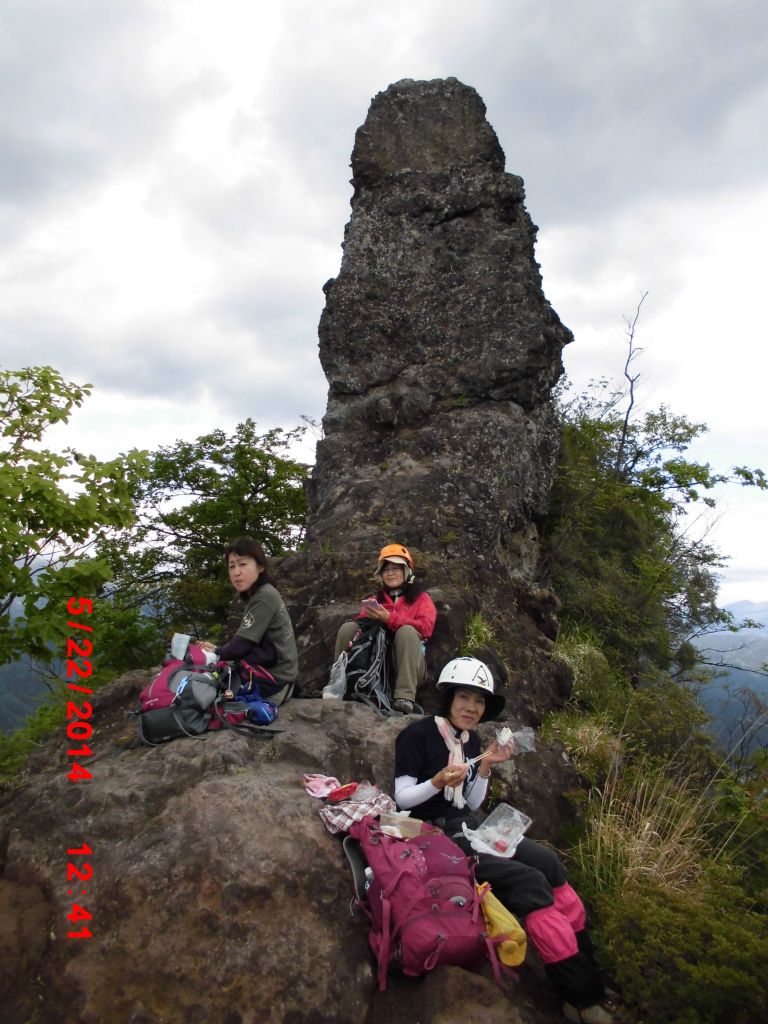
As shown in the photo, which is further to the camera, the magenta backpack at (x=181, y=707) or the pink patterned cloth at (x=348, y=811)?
the magenta backpack at (x=181, y=707)

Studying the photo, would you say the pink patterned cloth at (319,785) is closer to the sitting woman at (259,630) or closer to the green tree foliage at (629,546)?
the sitting woman at (259,630)

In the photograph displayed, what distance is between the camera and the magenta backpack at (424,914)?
375cm

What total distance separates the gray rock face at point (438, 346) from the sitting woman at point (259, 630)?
14.2 ft

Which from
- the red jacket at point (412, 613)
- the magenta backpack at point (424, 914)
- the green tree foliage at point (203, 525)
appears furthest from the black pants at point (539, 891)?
the green tree foliage at point (203, 525)

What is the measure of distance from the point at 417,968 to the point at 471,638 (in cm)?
486

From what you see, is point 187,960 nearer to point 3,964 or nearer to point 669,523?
point 3,964

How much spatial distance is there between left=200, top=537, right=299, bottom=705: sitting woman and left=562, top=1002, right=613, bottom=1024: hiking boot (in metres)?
3.48

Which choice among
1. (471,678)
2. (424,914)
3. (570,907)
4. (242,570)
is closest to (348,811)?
(424,914)

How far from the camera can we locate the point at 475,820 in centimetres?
468

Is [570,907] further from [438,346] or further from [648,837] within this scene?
[438,346]

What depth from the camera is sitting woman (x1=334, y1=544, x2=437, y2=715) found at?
709 cm

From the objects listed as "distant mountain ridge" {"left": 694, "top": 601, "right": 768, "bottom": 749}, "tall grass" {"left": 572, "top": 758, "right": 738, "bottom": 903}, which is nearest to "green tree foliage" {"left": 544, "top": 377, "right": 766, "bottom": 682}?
"distant mountain ridge" {"left": 694, "top": 601, "right": 768, "bottom": 749}
